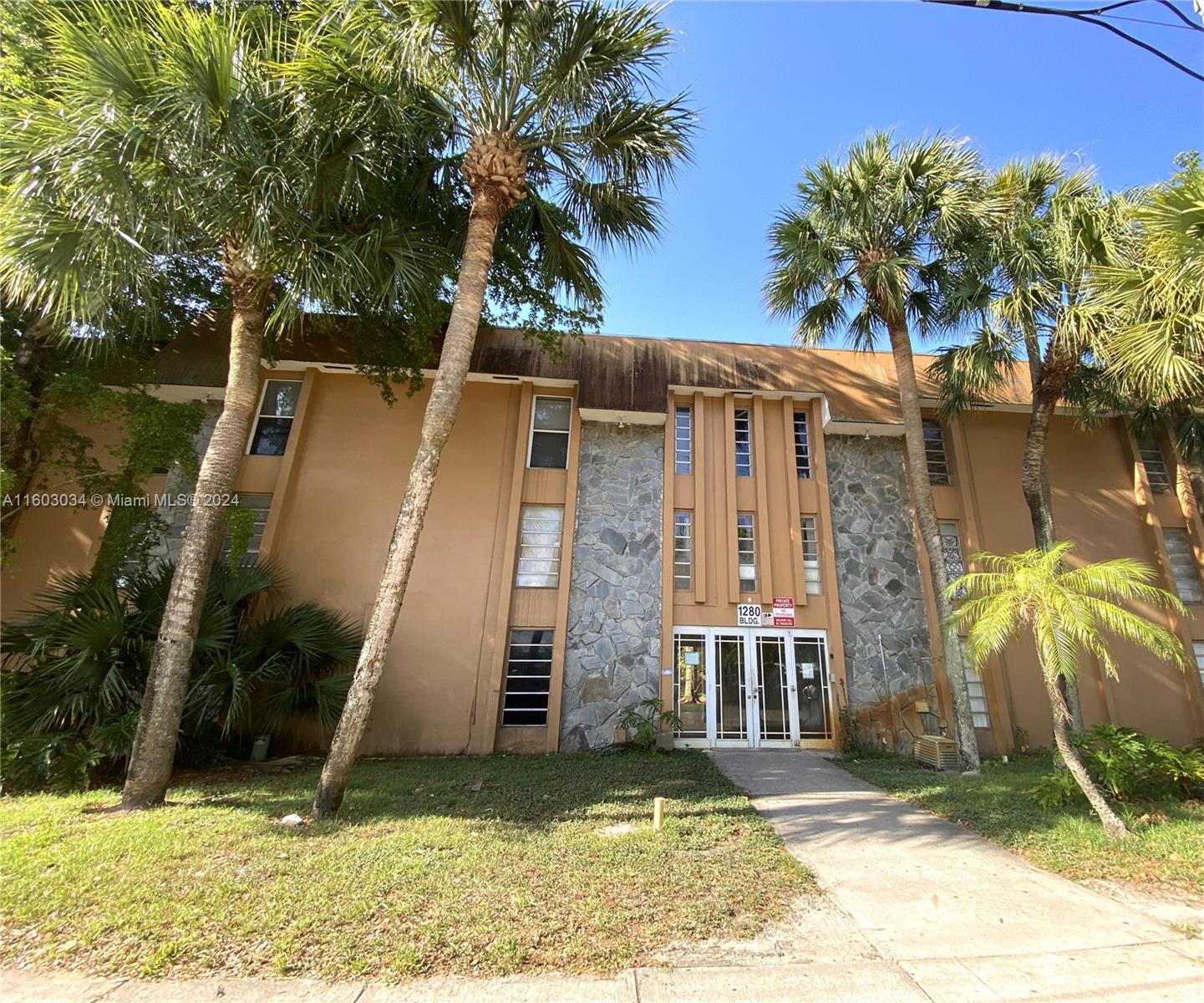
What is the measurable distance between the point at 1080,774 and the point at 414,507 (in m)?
8.17

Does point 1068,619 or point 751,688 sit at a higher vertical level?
point 1068,619

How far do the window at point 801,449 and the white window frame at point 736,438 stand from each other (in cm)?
112

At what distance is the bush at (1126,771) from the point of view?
6.38 m

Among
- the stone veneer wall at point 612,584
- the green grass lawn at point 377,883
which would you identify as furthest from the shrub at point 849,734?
the green grass lawn at point 377,883

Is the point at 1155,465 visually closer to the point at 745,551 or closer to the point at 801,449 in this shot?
the point at 801,449

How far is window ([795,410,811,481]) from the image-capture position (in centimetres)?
1277

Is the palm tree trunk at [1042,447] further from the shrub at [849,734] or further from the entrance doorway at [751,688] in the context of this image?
the entrance doorway at [751,688]

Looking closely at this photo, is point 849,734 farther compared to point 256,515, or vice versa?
point 256,515

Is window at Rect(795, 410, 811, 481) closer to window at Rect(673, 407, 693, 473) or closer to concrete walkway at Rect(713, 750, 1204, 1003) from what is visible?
window at Rect(673, 407, 693, 473)

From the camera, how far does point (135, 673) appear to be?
7648mm

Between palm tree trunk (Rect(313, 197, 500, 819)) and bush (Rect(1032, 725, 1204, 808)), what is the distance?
824cm

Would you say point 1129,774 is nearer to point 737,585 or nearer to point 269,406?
point 737,585

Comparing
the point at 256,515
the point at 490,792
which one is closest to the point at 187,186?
the point at 256,515

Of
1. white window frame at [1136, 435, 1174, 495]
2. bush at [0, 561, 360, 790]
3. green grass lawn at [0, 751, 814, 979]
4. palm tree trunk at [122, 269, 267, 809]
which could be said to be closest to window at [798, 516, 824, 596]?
green grass lawn at [0, 751, 814, 979]
